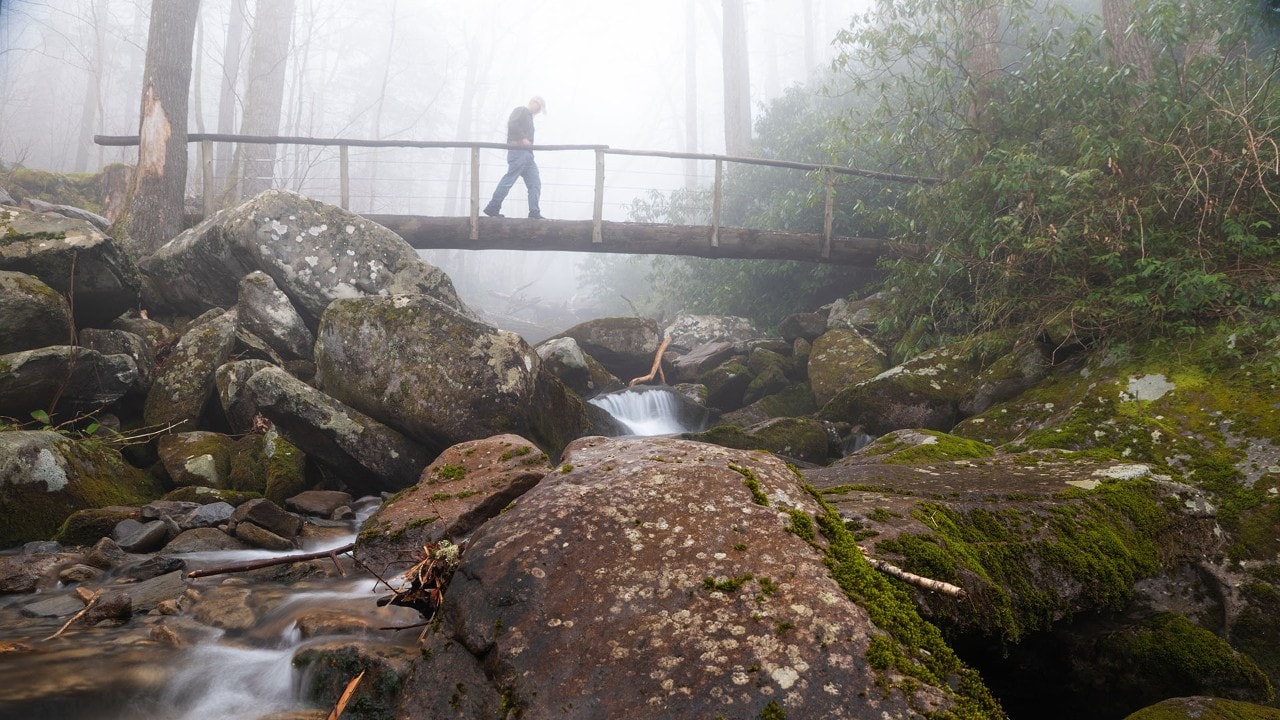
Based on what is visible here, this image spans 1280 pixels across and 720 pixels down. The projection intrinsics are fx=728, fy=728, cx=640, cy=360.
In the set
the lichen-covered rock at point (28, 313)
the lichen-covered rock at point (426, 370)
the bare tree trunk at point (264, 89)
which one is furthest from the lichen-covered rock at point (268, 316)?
the bare tree trunk at point (264, 89)

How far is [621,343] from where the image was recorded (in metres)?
11.9

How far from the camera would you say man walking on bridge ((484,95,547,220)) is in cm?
1271

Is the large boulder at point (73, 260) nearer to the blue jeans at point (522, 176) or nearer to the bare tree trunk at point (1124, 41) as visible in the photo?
the blue jeans at point (522, 176)

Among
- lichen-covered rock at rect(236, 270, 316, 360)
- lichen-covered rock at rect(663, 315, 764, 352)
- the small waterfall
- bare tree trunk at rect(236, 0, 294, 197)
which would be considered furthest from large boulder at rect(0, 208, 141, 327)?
bare tree trunk at rect(236, 0, 294, 197)

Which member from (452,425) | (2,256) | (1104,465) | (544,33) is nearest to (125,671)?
(452,425)

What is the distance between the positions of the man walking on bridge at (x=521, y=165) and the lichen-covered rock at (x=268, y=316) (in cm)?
479

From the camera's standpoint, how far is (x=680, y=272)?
1753cm

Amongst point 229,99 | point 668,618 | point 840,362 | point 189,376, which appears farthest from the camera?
point 229,99

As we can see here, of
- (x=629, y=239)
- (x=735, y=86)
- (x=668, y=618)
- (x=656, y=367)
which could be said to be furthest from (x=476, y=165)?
(x=735, y=86)

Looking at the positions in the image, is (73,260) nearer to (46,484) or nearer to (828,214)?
(46,484)

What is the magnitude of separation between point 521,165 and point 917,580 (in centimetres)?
1187

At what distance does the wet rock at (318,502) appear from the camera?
236 inches

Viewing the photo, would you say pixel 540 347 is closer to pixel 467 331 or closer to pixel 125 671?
pixel 467 331

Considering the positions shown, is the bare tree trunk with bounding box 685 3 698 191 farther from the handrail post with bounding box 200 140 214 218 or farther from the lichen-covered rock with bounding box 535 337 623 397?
the lichen-covered rock with bounding box 535 337 623 397
